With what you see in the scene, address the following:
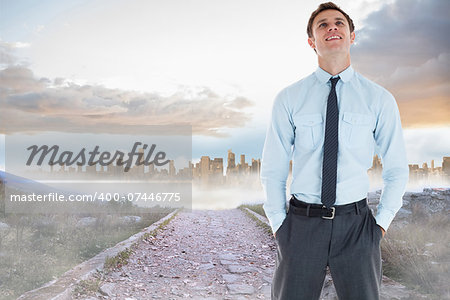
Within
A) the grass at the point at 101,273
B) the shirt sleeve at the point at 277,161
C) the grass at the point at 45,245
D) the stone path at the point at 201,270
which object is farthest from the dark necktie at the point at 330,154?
the grass at the point at 45,245

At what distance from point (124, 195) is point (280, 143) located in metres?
8.57

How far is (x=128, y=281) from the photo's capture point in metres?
4.86

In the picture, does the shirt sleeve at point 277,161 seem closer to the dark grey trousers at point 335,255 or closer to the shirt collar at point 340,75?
the dark grey trousers at point 335,255

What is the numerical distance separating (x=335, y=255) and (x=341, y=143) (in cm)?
64

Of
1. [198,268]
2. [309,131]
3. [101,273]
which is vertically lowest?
[198,268]

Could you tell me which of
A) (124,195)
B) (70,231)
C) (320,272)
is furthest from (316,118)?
(124,195)

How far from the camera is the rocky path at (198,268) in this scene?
4.64m

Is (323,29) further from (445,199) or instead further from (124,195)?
(124,195)

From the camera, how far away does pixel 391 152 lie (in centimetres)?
248

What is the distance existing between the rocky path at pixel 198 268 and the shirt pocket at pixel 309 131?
263cm

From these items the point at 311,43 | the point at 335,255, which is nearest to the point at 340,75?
the point at 311,43

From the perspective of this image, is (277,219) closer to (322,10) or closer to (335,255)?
(335,255)

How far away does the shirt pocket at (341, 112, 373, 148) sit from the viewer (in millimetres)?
2410

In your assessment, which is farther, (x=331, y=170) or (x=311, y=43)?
(x=311, y=43)
